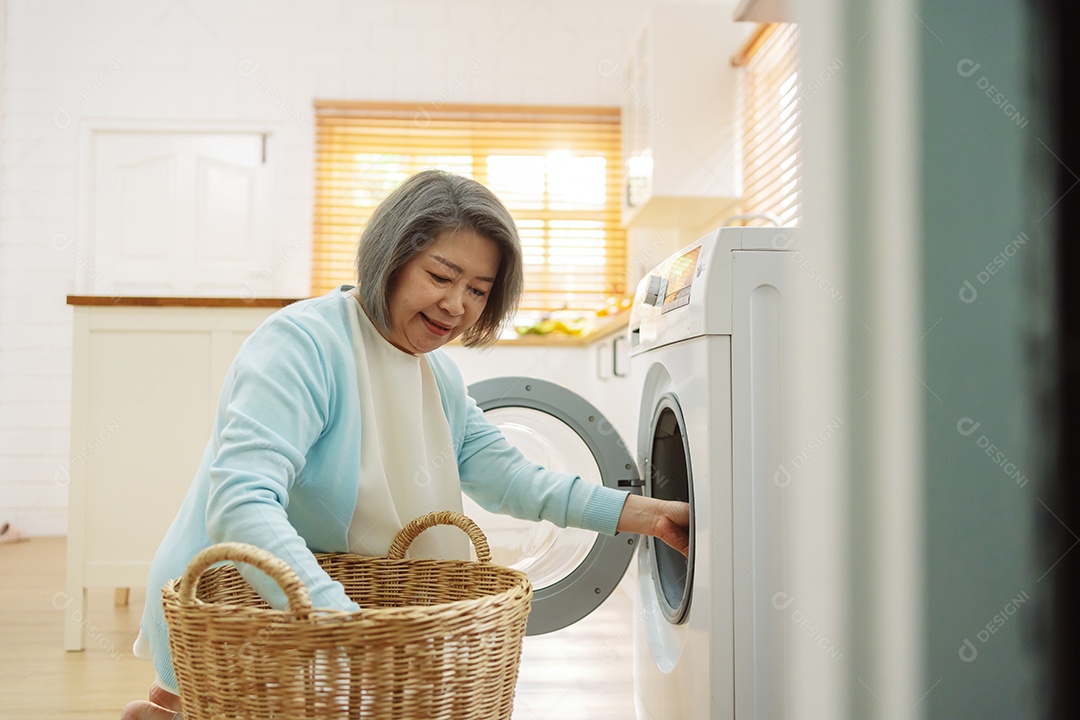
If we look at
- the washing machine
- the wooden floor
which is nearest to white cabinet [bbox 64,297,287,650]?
the wooden floor

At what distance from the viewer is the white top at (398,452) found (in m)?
1.19

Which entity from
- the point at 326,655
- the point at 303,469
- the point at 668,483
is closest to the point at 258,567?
the point at 326,655

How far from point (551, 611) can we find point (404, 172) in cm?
327

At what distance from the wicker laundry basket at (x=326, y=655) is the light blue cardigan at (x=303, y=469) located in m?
0.09

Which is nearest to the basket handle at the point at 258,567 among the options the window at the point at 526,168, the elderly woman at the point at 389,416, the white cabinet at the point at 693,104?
the elderly woman at the point at 389,416

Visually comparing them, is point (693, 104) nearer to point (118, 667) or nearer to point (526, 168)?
point (526, 168)

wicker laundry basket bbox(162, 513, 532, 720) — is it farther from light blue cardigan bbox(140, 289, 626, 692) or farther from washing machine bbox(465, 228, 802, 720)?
washing machine bbox(465, 228, 802, 720)

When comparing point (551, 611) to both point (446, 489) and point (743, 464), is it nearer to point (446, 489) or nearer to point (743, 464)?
point (446, 489)

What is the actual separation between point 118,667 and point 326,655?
139cm

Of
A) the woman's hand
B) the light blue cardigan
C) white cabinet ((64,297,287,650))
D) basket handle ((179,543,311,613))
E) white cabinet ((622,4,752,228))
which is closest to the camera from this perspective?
basket handle ((179,543,311,613))

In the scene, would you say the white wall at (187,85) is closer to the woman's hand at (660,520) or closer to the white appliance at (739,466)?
the woman's hand at (660,520)

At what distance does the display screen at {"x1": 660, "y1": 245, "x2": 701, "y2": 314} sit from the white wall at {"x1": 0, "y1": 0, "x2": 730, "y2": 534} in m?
3.29

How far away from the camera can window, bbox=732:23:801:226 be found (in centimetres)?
262

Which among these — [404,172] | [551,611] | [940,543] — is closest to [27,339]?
[404,172]
